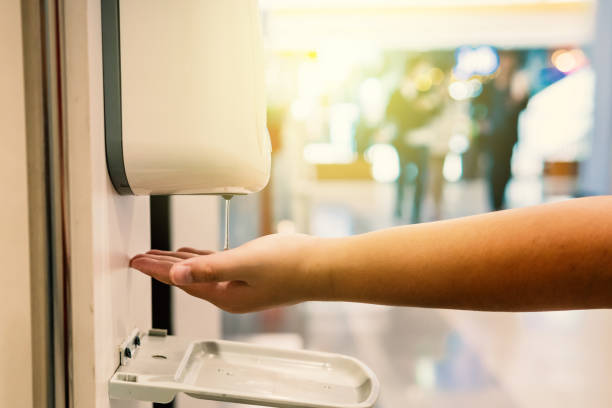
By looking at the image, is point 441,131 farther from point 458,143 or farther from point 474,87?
point 474,87

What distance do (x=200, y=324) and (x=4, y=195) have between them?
0.69 meters

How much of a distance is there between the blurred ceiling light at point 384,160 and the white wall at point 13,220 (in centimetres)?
469

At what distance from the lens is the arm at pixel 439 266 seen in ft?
1.38

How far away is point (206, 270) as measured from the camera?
43 cm

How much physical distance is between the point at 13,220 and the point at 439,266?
38 centimetres

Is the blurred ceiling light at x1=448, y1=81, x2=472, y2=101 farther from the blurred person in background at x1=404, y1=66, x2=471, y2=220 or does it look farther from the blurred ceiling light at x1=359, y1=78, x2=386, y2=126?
the blurred ceiling light at x1=359, y1=78, x2=386, y2=126

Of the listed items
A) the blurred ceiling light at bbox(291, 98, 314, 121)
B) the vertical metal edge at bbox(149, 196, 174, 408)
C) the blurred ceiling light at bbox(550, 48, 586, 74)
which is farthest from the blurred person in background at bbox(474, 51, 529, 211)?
the vertical metal edge at bbox(149, 196, 174, 408)

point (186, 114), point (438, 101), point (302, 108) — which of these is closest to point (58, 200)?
point (186, 114)

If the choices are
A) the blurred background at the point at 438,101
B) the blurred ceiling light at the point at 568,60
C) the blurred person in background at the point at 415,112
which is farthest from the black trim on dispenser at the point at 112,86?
the blurred ceiling light at the point at 568,60

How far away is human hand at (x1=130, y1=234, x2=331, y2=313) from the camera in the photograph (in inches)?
17.3

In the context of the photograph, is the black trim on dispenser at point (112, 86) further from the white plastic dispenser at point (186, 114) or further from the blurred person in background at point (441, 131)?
the blurred person in background at point (441, 131)

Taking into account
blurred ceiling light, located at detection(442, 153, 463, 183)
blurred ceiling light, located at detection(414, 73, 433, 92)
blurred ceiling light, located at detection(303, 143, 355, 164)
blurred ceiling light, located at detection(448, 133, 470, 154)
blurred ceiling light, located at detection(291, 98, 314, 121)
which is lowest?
blurred ceiling light, located at detection(442, 153, 463, 183)

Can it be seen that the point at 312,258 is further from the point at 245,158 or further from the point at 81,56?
the point at 81,56

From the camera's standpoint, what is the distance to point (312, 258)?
472 millimetres
